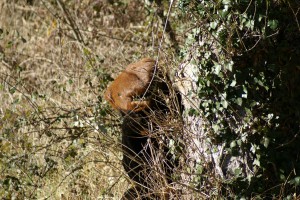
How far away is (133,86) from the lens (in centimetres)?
550

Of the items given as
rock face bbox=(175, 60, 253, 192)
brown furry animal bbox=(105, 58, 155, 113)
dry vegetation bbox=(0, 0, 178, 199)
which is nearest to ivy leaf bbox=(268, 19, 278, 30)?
rock face bbox=(175, 60, 253, 192)

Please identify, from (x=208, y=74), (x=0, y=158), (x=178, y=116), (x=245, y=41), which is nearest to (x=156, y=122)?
(x=178, y=116)

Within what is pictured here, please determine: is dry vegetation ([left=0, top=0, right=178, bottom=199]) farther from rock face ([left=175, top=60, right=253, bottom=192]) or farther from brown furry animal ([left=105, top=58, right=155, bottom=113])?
rock face ([left=175, top=60, right=253, bottom=192])

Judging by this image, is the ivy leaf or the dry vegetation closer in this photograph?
the ivy leaf

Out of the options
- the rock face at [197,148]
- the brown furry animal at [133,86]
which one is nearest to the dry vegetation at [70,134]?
the brown furry animal at [133,86]

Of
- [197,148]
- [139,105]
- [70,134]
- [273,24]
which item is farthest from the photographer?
[70,134]

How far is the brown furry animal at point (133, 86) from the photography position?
543 centimetres

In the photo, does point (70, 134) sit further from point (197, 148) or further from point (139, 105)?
point (197, 148)

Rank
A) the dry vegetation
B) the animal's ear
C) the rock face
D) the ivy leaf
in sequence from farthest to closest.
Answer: the dry vegetation → the animal's ear → the rock face → the ivy leaf

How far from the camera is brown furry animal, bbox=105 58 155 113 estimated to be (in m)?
5.43

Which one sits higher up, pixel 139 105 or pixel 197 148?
pixel 139 105

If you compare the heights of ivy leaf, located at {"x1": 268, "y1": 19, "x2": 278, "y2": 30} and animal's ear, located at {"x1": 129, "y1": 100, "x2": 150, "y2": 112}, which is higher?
A: ivy leaf, located at {"x1": 268, "y1": 19, "x2": 278, "y2": 30}

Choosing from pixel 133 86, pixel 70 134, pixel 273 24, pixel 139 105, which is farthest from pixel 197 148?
pixel 70 134

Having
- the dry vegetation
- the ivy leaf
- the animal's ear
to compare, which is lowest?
Answer: the dry vegetation
